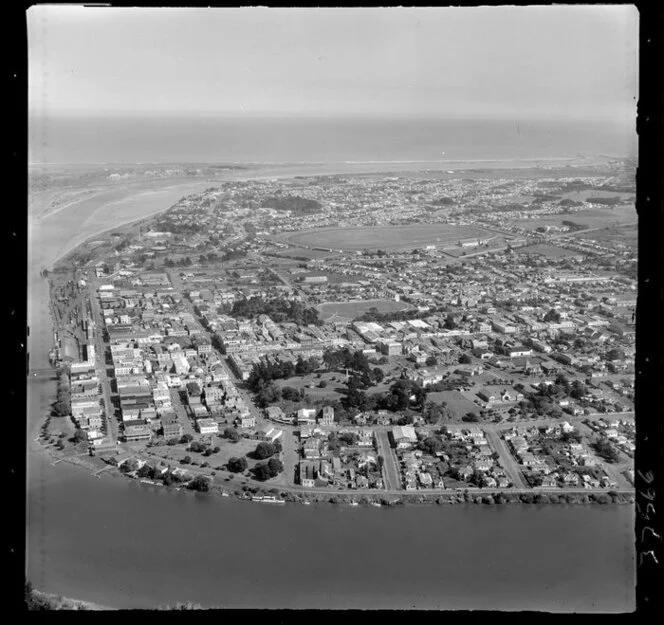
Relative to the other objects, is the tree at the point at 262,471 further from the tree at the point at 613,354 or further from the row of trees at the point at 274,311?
the tree at the point at 613,354

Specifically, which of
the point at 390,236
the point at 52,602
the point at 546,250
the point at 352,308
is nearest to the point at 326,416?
the point at 352,308

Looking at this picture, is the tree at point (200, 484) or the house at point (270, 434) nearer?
the tree at point (200, 484)

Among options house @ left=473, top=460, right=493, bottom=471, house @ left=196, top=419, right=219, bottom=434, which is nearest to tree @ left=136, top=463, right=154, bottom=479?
house @ left=196, top=419, right=219, bottom=434

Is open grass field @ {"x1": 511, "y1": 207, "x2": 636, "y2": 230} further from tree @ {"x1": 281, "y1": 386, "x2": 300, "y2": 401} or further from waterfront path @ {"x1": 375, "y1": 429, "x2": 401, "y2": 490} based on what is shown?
tree @ {"x1": 281, "y1": 386, "x2": 300, "y2": 401}

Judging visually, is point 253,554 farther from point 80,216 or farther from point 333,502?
point 80,216

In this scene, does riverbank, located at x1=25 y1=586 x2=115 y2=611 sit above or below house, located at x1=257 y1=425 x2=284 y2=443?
below

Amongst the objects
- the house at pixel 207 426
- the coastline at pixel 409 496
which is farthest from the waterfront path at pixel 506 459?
the house at pixel 207 426
